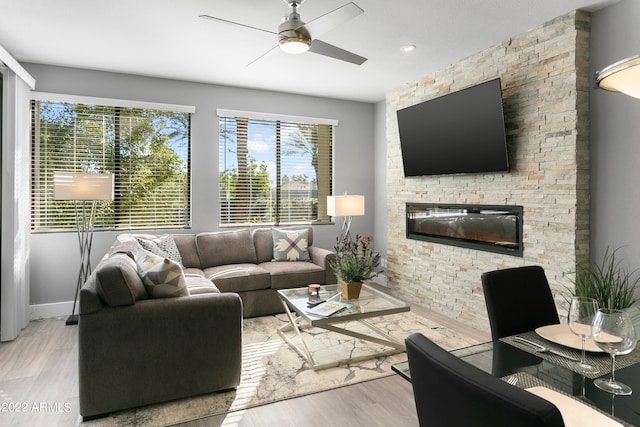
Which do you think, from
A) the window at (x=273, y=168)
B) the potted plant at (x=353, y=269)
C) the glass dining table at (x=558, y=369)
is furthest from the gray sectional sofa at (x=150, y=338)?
the window at (x=273, y=168)

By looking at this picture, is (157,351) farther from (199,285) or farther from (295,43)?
(295,43)

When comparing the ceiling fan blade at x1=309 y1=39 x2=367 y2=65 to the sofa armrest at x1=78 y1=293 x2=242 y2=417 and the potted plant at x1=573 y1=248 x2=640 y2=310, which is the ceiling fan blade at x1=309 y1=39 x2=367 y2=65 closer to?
the sofa armrest at x1=78 y1=293 x2=242 y2=417

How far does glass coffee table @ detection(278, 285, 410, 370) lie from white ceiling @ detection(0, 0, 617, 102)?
226cm

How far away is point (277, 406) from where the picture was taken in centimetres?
228

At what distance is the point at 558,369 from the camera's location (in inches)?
48.8

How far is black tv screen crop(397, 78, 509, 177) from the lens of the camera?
11.0 feet

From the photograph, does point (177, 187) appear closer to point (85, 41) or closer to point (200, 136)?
point (200, 136)

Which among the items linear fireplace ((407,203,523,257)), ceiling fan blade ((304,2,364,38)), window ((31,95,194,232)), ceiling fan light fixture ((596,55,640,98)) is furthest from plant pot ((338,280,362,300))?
window ((31,95,194,232))

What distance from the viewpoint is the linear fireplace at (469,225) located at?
3365 millimetres

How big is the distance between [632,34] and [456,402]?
10.5 feet

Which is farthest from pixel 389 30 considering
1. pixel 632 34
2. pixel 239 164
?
pixel 239 164

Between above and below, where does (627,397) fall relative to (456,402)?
below

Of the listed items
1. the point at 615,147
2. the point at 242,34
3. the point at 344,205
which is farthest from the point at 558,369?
the point at 344,205

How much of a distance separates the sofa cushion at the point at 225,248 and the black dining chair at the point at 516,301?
3211 millimetres
